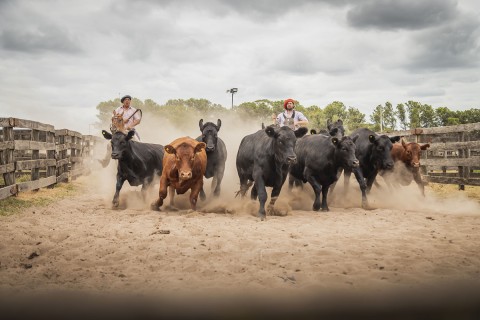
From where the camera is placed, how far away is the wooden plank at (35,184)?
9336mm

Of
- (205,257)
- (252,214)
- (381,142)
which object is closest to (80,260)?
(205,257)

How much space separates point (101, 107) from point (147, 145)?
65.2 m

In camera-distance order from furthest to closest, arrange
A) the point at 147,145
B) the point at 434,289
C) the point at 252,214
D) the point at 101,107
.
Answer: the point at 101,107 < the point at 147,145 < the point at 252,214 < the point at 434,289

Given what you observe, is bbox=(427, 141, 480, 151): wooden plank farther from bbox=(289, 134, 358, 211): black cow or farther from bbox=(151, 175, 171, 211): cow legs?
bbox=(151, 175, 171, 211): cow legs

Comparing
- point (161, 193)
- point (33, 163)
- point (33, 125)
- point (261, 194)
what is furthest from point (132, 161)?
point (33, 125)

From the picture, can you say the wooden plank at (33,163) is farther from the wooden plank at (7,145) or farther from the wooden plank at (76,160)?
the wooden plank at (76,160)

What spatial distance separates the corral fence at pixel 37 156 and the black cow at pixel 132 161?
2.08 m

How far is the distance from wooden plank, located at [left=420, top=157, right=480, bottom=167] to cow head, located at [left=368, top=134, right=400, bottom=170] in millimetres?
2958

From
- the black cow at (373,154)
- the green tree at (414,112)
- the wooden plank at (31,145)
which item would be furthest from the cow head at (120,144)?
the green tree at (414,112)

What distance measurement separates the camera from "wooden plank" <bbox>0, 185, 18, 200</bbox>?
8.25 meters

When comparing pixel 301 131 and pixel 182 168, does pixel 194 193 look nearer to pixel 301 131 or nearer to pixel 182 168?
pixel 182 168

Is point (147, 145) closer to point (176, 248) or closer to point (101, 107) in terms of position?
point (176, 248)

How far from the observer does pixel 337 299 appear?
10.6 ft

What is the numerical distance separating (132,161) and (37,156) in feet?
12.2
